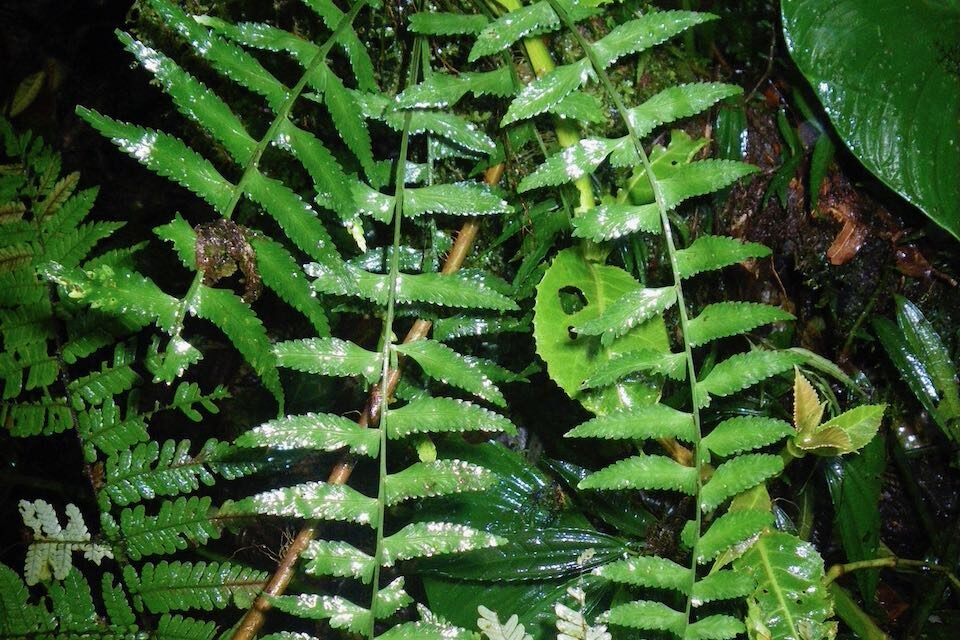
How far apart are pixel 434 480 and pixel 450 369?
0.25 metres

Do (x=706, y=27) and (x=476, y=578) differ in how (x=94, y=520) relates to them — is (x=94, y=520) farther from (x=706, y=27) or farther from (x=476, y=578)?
(x=706, y=27)

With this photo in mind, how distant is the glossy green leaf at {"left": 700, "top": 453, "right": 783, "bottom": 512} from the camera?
156cm

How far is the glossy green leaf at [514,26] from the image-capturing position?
1.59 m

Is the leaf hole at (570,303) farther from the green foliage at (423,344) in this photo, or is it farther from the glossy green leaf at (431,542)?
the glossy green leaf at (431,542)

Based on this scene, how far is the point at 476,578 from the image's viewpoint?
6.31 ft

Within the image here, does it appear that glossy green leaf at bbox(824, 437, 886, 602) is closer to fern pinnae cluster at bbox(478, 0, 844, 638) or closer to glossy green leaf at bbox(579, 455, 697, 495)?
fern pinnae cluster at bbox(478, 0, 844, 638)

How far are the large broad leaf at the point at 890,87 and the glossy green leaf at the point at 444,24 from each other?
90cm

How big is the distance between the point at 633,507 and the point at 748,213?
967 millimetres

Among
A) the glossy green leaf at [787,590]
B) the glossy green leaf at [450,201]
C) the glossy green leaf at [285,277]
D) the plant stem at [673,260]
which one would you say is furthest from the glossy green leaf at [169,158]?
the glossy green leaf at [787,590]

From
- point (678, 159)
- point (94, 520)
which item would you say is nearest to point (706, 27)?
point (678, 159)

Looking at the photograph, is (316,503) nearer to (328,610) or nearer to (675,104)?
(328,610)

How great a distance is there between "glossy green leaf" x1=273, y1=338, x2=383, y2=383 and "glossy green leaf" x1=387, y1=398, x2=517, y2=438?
107 mm

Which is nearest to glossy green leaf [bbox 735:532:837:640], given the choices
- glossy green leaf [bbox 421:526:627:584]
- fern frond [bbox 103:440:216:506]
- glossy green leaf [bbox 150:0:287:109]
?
glossy green leaf [bbox 421:526:627:584]

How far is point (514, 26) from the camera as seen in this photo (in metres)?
1.61
